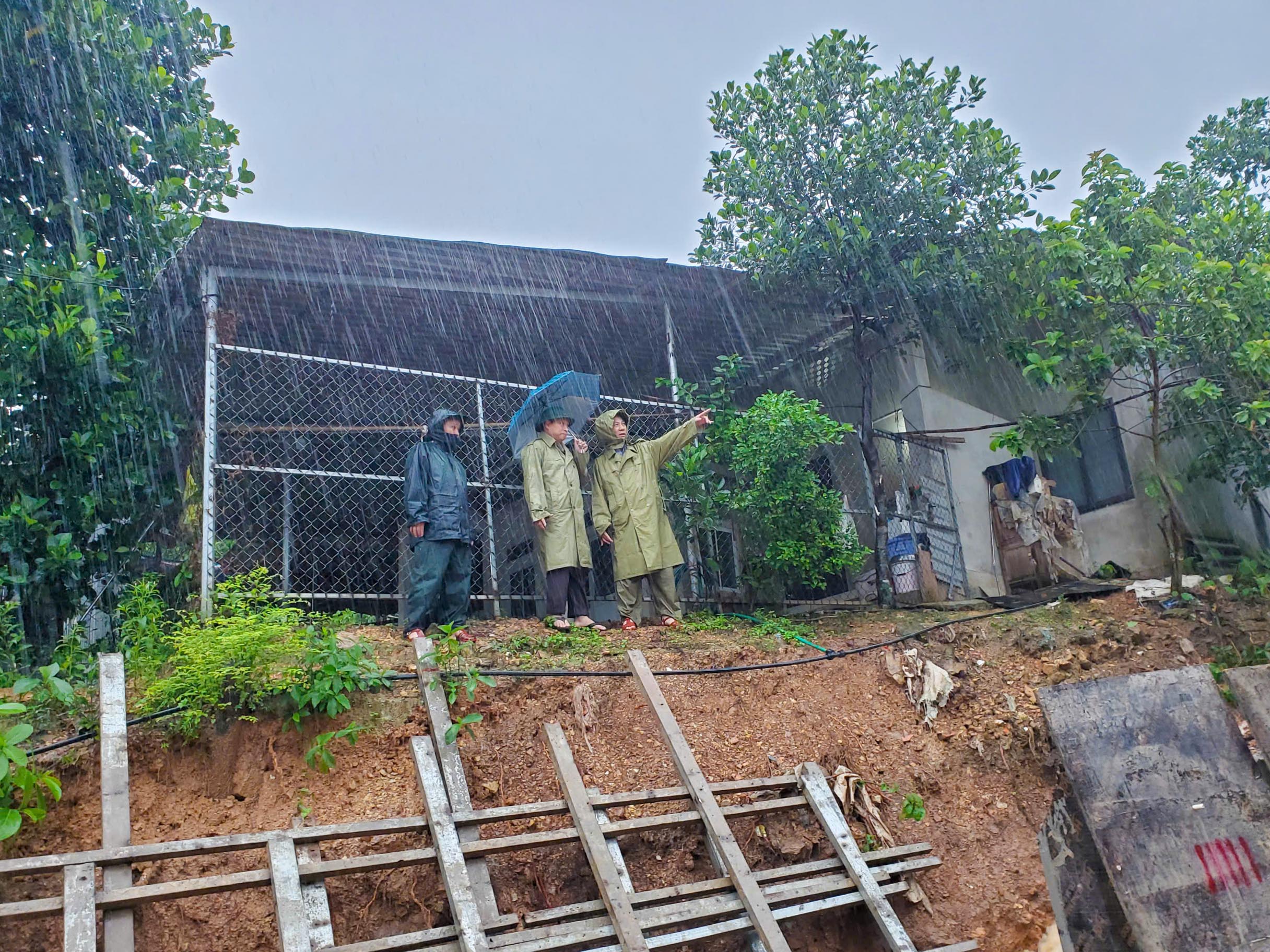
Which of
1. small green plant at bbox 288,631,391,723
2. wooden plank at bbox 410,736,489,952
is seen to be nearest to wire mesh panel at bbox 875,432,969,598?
small green plant at bbox 288,631,391,723

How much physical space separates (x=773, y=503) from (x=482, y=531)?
231 centimetres

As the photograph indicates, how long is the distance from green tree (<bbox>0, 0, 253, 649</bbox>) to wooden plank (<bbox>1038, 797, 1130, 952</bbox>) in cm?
576

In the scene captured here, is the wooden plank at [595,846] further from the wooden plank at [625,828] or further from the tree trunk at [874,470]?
the tree trunk at [874,470]

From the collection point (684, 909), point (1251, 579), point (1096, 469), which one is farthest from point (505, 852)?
point (1096, 469)

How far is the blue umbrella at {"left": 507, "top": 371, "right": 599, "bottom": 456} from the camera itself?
22.0ft

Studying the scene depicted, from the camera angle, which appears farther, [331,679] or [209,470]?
[209,470]

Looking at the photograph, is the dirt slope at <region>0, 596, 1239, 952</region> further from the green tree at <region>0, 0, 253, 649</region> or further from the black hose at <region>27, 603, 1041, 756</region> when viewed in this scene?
the green tree at <region>0, 0, 253, 649</region>

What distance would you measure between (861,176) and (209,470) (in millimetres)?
5358

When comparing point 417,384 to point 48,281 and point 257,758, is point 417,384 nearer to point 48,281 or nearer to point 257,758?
point 48,281

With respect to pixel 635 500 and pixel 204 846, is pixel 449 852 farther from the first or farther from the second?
pixel 635 500

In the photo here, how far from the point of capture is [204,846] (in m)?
3.54

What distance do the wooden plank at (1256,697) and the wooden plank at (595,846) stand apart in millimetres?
3103

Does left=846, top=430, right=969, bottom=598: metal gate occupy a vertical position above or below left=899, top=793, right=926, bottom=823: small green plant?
above

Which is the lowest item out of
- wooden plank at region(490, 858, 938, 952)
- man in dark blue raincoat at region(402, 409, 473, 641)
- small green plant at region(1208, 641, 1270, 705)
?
wooden plank at region(490, 858, 938, 952)
